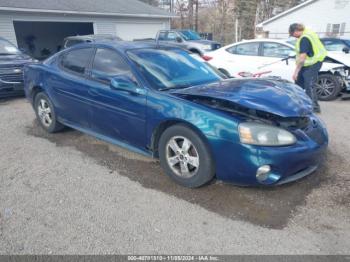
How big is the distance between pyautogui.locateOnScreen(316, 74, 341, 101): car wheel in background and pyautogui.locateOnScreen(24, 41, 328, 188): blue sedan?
156 inches

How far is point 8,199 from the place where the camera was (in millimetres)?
3326

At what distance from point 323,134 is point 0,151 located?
169 inches

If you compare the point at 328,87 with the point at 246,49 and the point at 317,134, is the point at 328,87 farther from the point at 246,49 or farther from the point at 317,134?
the point at 317,134

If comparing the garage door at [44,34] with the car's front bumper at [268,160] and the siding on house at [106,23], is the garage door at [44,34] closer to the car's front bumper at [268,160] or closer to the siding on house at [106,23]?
the siding on house at [106,23]

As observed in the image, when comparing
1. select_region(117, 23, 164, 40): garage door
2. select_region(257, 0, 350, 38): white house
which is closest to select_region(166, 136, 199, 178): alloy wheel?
select_region(117, 23, 164, 40): garage door

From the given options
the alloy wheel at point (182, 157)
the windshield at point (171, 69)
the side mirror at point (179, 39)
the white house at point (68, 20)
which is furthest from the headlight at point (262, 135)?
the side mirror at point (179, 39)

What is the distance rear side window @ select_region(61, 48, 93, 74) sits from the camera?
14.5 ft

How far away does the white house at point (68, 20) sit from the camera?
45.1 feet

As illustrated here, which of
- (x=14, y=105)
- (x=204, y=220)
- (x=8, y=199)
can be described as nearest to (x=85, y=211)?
(x=8, y=199)

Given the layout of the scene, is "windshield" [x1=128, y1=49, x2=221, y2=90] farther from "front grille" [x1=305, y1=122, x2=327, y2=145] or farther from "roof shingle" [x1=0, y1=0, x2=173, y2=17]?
"roof shingle" [x1=0, y1=0, x2=173, y2=17]

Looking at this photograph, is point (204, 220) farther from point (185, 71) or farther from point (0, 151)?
point (0, 151)

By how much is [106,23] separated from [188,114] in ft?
53.3

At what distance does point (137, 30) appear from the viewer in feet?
65.5

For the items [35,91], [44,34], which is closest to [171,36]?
[44,34]
